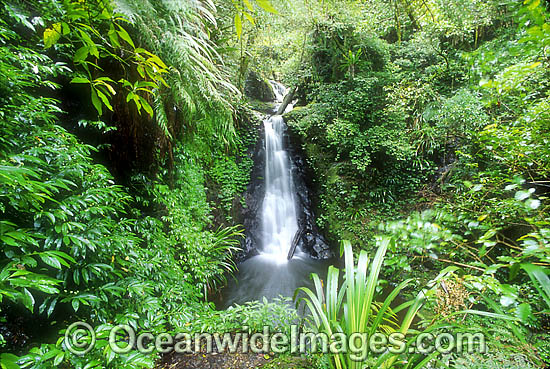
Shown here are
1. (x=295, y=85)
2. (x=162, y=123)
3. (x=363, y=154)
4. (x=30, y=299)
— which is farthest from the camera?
(x=295, y=85)

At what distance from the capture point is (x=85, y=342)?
3.26 feet

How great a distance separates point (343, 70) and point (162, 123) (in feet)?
18.3

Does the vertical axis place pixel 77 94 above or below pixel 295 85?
below

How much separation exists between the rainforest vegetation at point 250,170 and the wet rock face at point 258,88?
4.03 ft

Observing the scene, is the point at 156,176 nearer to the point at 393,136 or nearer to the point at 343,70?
the point at 393,136

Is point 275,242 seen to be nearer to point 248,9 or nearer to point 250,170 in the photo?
point 250,170

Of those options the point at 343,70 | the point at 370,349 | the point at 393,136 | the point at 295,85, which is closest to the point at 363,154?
the point at 393,136

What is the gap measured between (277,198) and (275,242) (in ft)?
4.00

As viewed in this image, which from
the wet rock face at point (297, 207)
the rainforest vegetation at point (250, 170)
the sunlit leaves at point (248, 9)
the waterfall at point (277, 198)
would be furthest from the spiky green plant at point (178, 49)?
the waterfall at point (277, 198)

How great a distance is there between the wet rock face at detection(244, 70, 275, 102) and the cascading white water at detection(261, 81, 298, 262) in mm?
2004

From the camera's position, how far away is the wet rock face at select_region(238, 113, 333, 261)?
5.69 metres

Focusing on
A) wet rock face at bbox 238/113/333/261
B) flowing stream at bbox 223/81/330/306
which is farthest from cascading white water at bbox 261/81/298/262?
wet rock face at bbox 238/113/333/261

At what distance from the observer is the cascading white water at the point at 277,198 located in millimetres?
5902

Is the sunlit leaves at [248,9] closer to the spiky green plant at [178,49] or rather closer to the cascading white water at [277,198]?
the spiky green plant at [178,49]
